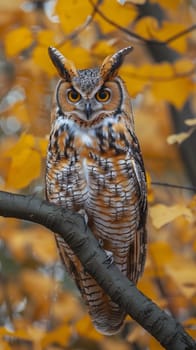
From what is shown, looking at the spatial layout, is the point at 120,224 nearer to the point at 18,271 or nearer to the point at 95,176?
the point at 95,176

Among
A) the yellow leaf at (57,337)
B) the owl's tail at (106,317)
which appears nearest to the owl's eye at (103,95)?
the owl's tail at (106,317)

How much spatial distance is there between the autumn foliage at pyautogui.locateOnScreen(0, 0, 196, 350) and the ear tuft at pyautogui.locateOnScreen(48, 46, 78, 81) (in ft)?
0.77

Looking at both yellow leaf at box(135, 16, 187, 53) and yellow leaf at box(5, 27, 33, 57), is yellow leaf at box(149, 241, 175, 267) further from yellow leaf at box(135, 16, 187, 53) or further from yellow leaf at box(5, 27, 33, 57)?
yellow leaf at box(5, 27, 33, 57)

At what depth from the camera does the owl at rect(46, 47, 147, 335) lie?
2.73 metres

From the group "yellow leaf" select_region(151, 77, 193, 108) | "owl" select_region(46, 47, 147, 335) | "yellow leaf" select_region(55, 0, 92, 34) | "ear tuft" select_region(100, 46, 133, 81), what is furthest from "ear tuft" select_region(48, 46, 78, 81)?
"yellow leaf" select_region(151, 77, 193, 108)

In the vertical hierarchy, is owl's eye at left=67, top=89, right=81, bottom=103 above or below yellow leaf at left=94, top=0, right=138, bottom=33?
below

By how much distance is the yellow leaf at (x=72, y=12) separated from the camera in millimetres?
2828

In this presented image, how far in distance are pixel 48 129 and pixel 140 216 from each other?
0.96 metres

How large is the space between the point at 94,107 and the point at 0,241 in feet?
6.72

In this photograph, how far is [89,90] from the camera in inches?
108

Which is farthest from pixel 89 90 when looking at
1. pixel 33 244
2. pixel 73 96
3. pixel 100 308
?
pixel 33 244

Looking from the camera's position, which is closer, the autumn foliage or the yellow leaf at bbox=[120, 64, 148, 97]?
the autumn foliage

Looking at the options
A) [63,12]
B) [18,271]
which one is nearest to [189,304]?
[18,271]

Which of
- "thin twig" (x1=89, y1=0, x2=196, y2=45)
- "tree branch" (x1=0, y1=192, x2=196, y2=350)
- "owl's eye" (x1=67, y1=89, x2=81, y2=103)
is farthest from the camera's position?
"thin twig" (x1=89, y1=0, x2=196, y2=45)
